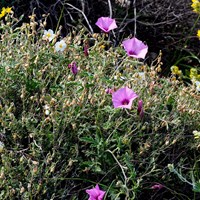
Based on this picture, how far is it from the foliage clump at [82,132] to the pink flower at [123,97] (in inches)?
1.5

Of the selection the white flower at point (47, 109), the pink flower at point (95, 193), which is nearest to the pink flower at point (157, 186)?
the pink flower at point (95, 193)

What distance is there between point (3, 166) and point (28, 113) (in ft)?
0.79

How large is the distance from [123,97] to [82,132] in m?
0.18

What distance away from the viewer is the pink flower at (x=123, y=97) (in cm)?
195

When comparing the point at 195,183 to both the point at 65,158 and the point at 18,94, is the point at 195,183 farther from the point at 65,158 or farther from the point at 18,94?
the point at 18,94

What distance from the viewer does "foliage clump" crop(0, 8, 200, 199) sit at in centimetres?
185

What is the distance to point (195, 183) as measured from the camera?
196 centimetres

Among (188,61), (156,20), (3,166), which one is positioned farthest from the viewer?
(156,20)

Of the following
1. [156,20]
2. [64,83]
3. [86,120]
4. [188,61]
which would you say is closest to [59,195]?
[86,120]

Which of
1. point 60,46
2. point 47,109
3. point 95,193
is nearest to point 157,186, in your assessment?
point 95,193

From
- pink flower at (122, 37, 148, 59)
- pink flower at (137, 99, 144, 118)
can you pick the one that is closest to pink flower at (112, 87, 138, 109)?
pink flower at (137, 99, 144, 118)

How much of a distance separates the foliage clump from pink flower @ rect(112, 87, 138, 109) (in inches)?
1.5

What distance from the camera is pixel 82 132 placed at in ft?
6.35

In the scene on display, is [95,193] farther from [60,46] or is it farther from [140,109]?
[60,46]
